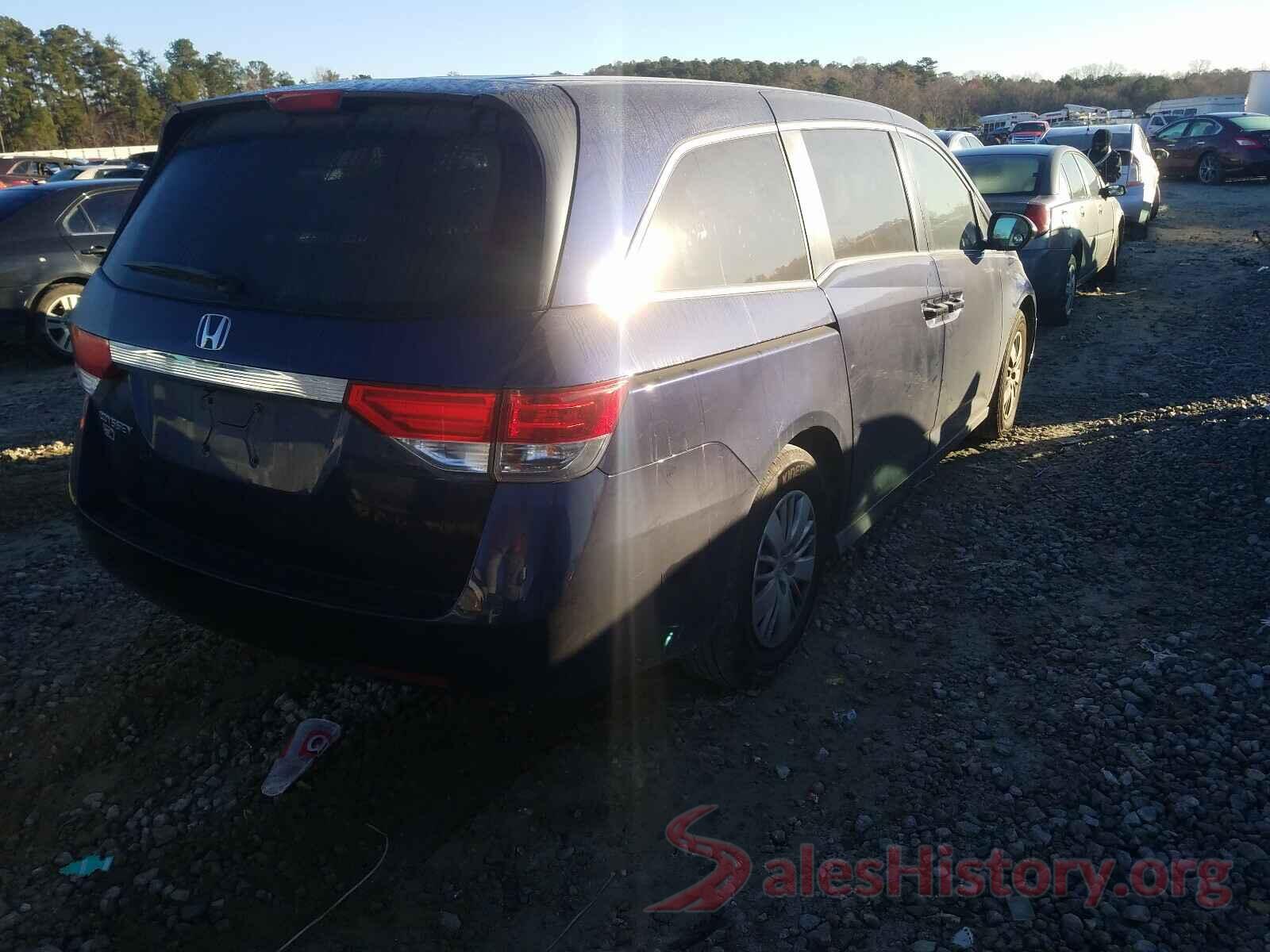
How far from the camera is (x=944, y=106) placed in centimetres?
7569

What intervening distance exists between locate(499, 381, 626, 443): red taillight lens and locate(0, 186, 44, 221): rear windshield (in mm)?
8352

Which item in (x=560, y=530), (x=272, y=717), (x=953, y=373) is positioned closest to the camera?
(x=560, y=530)

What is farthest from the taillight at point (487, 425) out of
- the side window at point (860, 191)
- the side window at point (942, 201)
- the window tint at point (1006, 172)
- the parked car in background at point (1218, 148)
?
the parked car in background at point (1218, 148)

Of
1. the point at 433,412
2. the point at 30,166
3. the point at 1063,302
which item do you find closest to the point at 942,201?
the point at 433,412

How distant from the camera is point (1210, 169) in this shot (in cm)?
2477

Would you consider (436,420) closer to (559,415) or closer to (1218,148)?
(559,415)

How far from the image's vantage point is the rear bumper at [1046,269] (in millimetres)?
8516

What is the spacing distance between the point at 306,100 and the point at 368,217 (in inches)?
19.2

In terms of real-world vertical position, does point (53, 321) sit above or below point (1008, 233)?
below

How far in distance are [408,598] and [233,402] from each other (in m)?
0.67

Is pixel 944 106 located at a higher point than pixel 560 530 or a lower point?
higher

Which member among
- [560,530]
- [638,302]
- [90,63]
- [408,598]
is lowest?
[408,598]

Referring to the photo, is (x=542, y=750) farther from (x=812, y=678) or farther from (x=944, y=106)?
(x=944, y=106)

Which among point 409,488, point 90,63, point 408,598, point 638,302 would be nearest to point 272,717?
point 408,598
